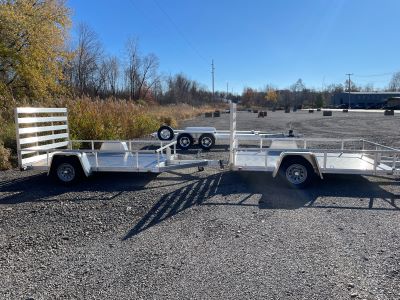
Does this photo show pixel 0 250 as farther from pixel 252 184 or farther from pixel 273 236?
pixel 252 184

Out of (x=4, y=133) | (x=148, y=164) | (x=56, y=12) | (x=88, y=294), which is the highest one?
(x=56, y=12)

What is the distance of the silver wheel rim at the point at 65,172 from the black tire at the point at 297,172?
4.39 m

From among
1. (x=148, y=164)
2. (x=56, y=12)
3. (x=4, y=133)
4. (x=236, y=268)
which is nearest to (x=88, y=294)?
(x=236, y=268)

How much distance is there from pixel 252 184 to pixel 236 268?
333 centimetres

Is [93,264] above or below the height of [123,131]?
below

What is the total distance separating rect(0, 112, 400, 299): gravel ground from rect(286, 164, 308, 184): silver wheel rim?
28 centimetres

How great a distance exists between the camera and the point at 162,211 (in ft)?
15.6

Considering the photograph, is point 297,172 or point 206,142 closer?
point 297,172

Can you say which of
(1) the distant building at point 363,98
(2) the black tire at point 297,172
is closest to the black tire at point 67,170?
(2) the black tire at point 297,172

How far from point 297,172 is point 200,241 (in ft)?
9.95

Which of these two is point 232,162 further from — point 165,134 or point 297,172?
point 165,134

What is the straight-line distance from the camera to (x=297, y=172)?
19.4 ft

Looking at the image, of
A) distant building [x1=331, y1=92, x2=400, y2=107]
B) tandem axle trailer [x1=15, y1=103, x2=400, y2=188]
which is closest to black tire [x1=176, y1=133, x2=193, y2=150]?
tandem axle trailer [x1=15, y1=103, x2=400, y2=188]

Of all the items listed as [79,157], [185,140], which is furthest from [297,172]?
[185,140]
